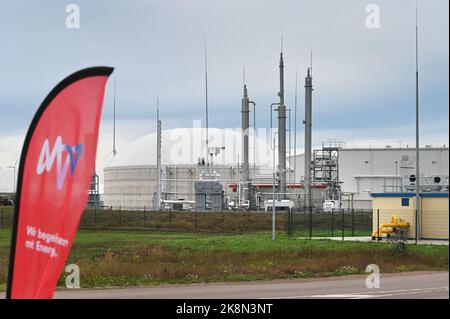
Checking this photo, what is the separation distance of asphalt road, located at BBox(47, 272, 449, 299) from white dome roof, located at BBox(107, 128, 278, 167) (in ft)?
230

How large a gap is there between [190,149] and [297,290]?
76.1 metres

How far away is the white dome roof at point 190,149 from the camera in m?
94.1

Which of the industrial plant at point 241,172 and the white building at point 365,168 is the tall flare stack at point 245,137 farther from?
the white building at point 365,168

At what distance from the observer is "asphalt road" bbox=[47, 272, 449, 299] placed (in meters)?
17.7

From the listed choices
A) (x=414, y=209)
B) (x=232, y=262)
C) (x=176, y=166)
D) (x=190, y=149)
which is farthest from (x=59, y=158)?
(x=190, y=149)

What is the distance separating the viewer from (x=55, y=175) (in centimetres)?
688

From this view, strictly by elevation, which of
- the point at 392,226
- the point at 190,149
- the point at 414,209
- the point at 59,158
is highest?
the point at 190,149

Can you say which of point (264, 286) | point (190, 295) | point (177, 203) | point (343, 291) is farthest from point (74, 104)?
point (177, 203)

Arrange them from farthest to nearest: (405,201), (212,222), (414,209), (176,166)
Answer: (176,166)
(212,222)
(405,201)
(414,209)

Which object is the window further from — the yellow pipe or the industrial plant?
the industrial plant

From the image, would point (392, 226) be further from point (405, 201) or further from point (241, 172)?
point (241, 172)

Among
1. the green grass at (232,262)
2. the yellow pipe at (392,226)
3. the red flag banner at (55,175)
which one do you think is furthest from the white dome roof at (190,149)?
the red flag banner at (55,175)

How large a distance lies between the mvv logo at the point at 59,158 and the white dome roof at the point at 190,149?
84927mm

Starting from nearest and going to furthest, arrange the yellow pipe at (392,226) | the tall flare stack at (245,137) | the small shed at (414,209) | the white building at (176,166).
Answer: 1. the small shed at (414,209)
2. the yellow pipe at (392,226)
3. the tall flare stack at (245,137)
4. the white building at (176,166)
